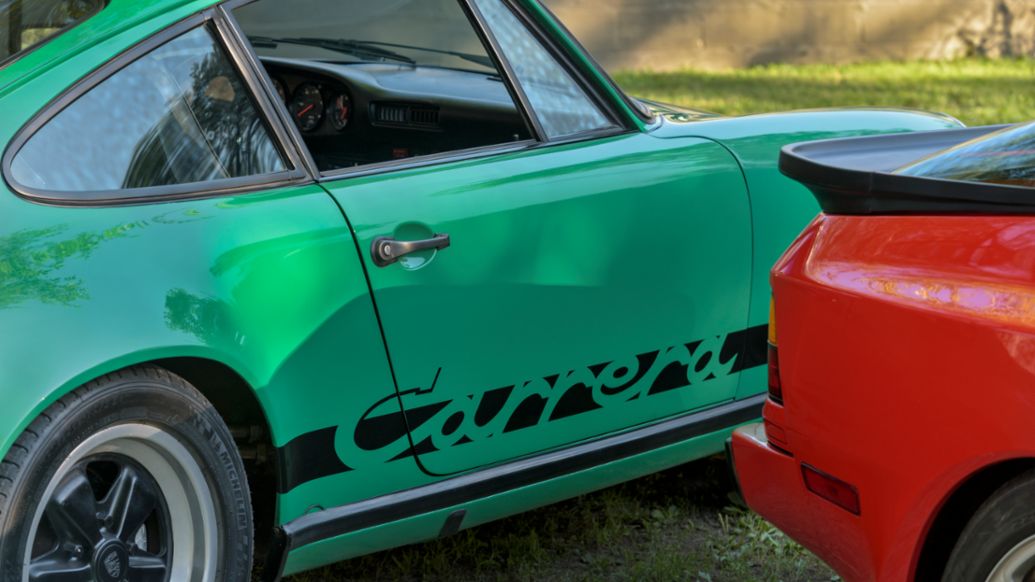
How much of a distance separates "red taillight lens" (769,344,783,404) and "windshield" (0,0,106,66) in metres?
1.59

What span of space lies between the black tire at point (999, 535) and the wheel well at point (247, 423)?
1373 mm

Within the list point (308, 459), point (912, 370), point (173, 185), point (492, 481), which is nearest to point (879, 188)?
point (912, 370)

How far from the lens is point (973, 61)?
43.9 feet

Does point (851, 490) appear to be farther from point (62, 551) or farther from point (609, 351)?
point (62, 551)

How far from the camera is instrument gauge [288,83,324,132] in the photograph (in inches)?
155

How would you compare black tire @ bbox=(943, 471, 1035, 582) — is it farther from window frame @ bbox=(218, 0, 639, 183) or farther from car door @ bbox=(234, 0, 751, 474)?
window frame @ bbox=(218, 0, 639, 183)

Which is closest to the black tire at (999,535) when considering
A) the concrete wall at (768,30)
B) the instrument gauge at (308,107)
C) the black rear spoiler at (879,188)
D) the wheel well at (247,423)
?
the black rear spoiler at (879,188)

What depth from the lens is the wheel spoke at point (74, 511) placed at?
98.4 inches

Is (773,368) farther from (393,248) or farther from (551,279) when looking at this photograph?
(393,248)

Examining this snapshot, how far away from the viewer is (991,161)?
2502 millimetres

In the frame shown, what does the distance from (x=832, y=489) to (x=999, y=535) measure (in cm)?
37

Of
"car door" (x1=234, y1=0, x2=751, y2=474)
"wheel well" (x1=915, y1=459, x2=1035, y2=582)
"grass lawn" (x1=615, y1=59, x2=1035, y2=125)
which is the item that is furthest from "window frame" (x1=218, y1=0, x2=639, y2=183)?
"grass lawn" (x1=615, y1=59, x2=1035, y2=125)

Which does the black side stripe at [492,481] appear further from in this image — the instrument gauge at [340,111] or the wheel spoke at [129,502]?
the instrument gauge at [340,111]

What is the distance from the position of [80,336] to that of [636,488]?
6.90 feet
